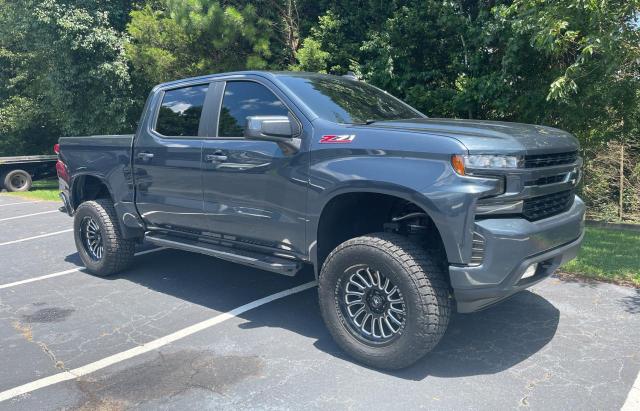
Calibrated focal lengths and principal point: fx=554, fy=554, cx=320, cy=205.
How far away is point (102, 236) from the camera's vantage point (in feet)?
19.9

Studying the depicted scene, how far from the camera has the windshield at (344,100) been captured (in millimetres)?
4332

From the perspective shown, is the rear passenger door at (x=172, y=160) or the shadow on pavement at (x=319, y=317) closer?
the shadow on pavement at (x=319, y=317)

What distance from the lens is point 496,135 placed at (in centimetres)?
355

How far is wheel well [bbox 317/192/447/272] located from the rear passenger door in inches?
54.1

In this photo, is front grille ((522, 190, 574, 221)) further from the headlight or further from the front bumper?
the headlight

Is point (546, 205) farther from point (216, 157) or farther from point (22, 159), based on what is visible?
point (22, 159)

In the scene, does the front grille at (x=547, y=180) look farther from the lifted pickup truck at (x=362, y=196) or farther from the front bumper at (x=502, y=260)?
the front bumper at (x=502, y=260)

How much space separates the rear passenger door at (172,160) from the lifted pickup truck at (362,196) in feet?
0.06

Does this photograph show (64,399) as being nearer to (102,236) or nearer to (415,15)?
(102,236)

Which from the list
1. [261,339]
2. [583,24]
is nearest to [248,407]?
[261,339]

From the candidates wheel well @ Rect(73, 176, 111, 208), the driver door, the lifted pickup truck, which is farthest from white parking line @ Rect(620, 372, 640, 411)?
wheel well @ Rect(73, 176, 111, 208)

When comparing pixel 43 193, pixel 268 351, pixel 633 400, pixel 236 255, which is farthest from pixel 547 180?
pixel 43 193

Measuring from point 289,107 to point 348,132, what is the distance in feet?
2.14

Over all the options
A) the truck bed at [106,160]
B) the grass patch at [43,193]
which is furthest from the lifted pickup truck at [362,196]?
the grass patch at [43,193]
